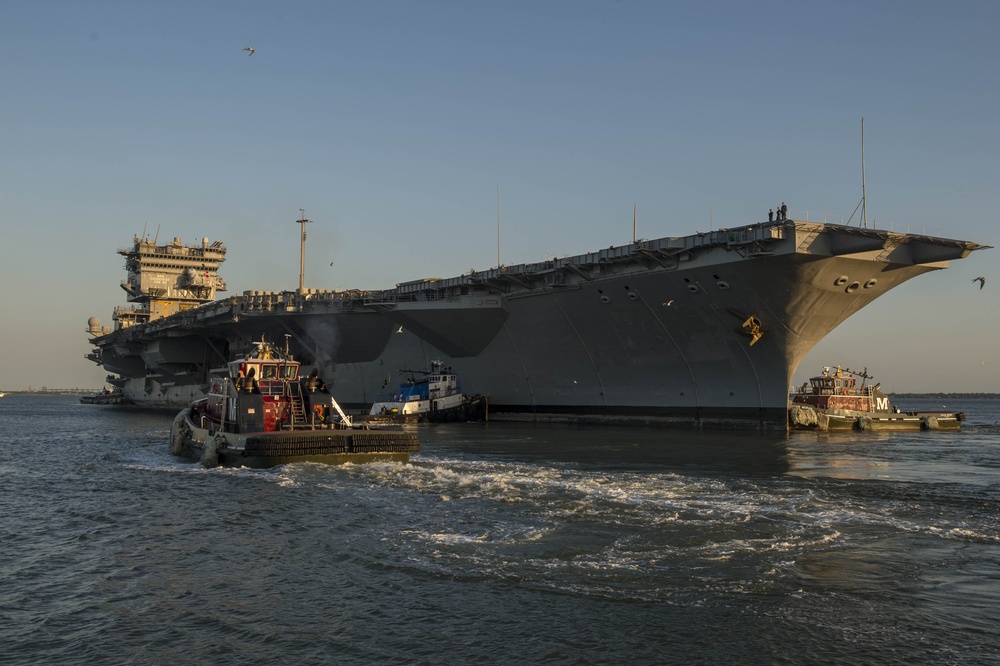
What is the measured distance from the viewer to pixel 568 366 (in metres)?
35.8

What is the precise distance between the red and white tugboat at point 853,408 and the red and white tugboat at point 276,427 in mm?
21286

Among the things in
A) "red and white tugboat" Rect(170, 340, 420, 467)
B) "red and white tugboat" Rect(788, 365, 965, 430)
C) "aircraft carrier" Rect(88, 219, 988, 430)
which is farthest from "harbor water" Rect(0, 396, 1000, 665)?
"red and white tugboat" Rect(788, 365, 965, 430)

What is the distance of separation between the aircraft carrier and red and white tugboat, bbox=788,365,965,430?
19.1ft

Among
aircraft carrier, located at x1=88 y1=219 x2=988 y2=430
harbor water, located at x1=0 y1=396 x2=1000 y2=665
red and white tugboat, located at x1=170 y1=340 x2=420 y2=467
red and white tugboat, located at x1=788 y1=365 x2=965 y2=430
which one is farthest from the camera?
red and white tugboat, located at x1=788 y1=365 x2=965 y2=430

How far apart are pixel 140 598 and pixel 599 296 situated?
25245 millimetres

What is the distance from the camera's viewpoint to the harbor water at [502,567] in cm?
660

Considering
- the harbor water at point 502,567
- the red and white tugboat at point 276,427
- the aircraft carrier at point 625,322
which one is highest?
the aircraft carrier at point 625,322

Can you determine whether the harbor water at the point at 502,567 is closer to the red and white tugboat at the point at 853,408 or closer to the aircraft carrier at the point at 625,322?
the aircraft carrier at the point at 625,322

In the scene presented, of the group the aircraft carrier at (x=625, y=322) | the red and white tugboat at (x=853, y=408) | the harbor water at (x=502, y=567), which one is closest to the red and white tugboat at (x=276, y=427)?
the harbor water at (x=502, y=567)

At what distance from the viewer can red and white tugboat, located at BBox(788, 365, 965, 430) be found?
34.4 metres

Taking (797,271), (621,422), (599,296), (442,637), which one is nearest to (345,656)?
(442,637)

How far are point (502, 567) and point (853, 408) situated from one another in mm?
32317

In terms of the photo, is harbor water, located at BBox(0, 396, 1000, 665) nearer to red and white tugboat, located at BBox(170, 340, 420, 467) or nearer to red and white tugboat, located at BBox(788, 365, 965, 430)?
red and white tugboat, located at BBox(170, 340, 420, 467)

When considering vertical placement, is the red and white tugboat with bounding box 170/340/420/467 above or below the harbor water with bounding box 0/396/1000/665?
above
